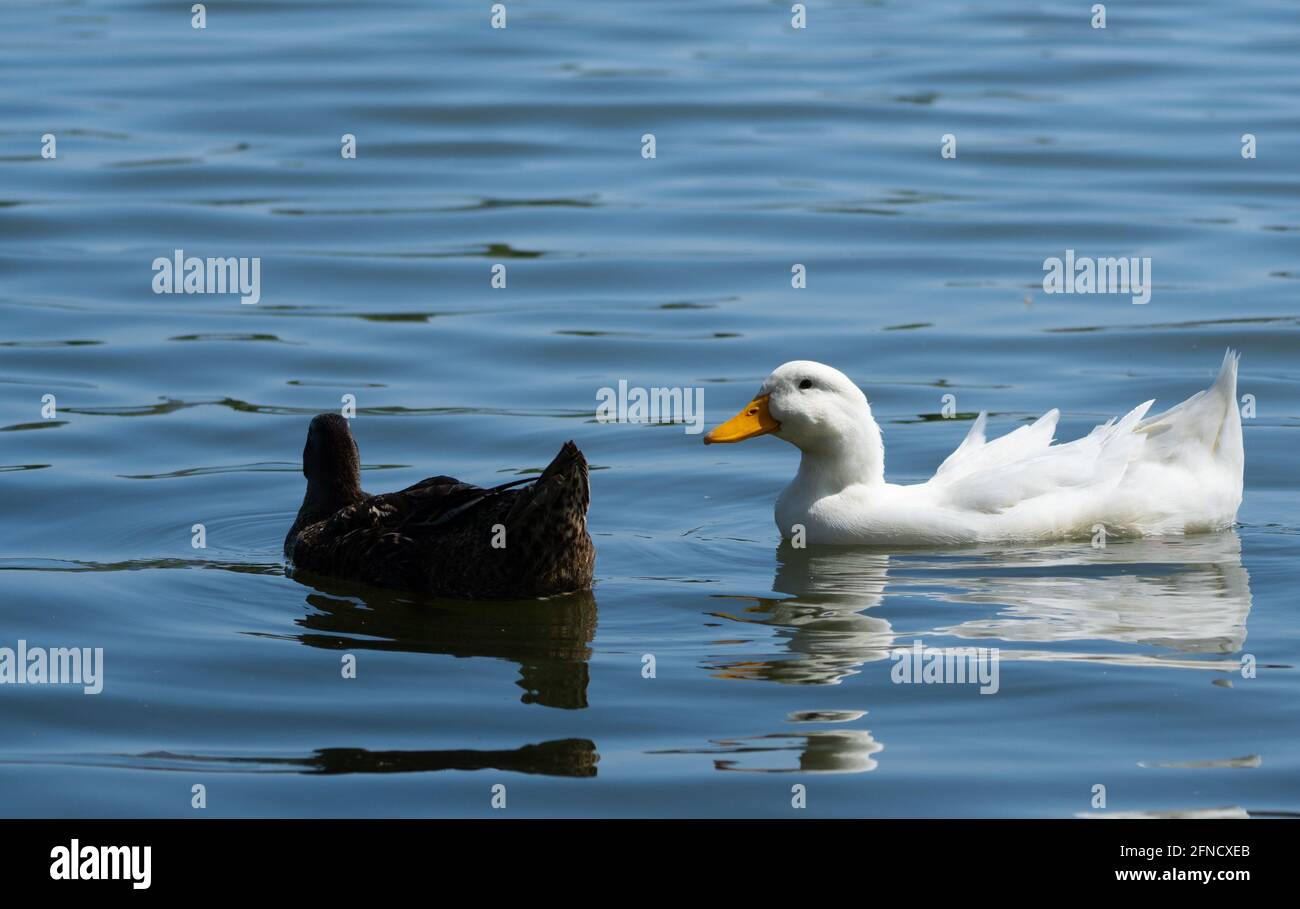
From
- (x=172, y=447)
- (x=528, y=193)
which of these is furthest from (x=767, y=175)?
(x=172, y=447)

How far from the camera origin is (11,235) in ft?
58.7

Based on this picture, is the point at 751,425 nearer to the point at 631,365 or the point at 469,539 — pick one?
the point at 469,539

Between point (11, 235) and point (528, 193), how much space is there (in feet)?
14.4

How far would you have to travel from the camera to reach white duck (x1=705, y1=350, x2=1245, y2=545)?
11.1 meters

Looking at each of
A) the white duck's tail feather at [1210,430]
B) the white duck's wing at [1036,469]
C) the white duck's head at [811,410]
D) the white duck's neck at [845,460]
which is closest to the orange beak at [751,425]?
the white duck's head at [811,410]

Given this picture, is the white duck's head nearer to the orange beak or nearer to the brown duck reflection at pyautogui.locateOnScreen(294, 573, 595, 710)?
the orange beak

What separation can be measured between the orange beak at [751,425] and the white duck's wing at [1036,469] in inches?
36.3

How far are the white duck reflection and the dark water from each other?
0.04 metres

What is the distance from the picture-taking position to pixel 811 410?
1130 centimetres

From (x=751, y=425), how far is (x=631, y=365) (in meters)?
3.44

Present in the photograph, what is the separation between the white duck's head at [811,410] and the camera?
444 inches

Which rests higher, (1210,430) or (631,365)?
(631,365)

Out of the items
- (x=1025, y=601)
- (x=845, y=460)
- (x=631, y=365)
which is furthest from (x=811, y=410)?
(x=631, y=365)
